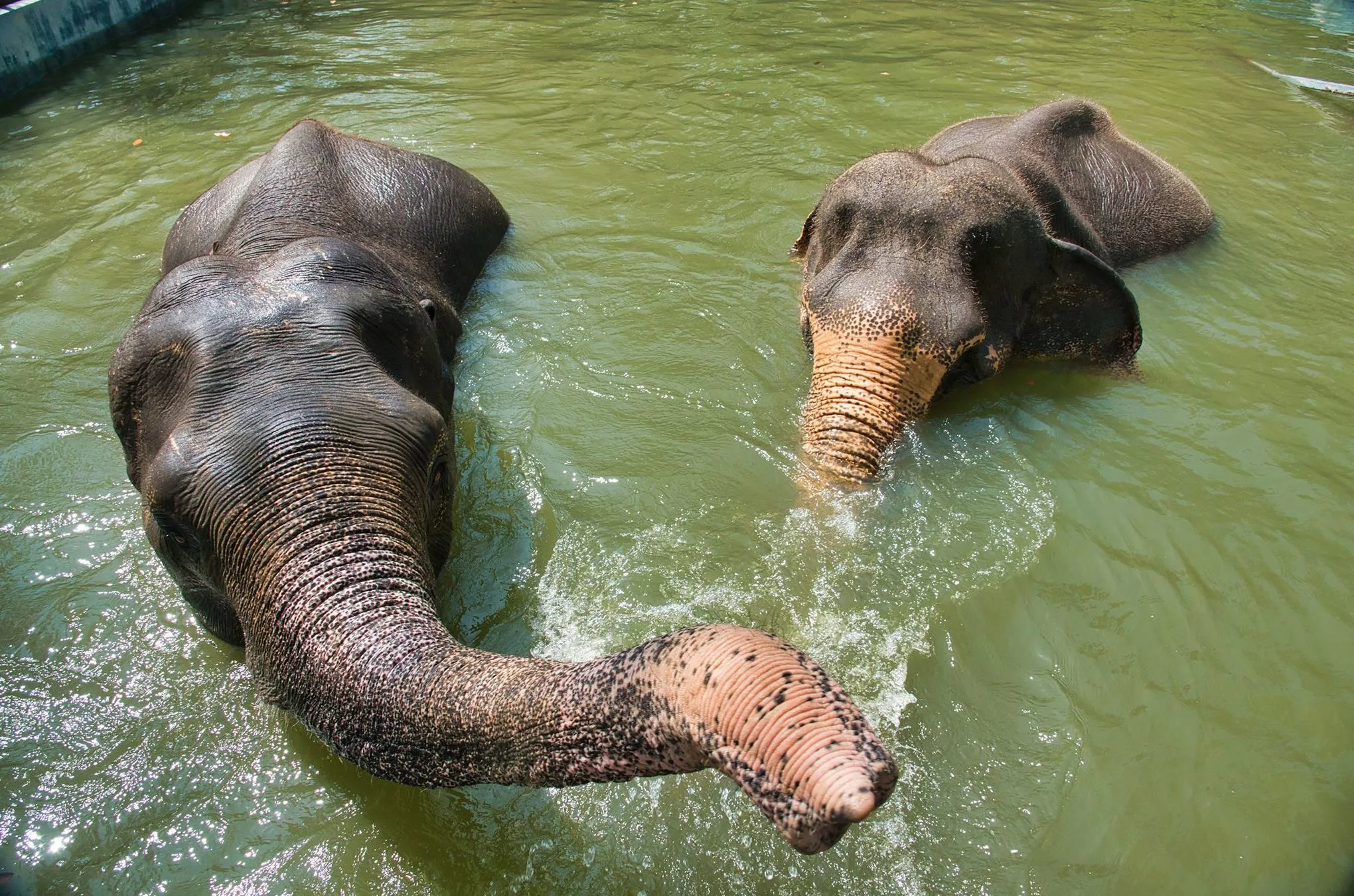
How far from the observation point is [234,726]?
319cm

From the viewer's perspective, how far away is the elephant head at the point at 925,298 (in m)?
4.30

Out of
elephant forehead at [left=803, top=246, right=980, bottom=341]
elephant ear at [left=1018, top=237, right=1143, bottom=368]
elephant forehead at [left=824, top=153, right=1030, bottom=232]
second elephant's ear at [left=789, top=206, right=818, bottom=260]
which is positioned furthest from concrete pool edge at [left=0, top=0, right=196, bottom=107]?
elephant ear at [left=1018, top=237, right=1143, bottom=368]

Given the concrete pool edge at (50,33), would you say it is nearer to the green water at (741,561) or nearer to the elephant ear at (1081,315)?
the green water at (741,561)

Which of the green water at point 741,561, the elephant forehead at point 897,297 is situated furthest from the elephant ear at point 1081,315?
the elephant forehead at point 897,297

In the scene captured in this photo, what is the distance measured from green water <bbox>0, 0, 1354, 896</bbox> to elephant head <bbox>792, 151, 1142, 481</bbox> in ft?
0.81

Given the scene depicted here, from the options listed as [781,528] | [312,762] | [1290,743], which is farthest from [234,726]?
[1290,743]

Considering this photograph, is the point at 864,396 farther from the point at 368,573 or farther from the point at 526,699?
the point at 526,699

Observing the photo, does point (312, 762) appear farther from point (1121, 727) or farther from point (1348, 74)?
point (1348, 74)

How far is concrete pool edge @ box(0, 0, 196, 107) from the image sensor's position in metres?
9.84

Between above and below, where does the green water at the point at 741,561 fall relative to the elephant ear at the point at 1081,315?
below

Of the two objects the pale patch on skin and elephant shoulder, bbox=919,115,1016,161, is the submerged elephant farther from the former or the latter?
elephant shoulder, bbox=919,115,1016,161

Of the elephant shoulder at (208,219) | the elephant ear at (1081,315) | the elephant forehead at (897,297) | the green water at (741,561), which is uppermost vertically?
the elephant shoulder at (208,219)

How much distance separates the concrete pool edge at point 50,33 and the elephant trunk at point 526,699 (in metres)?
9.79

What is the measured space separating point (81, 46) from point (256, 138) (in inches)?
168
